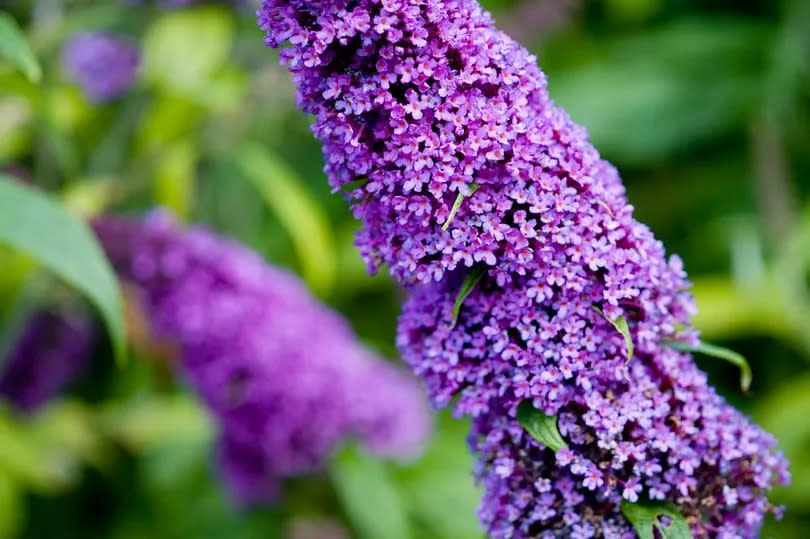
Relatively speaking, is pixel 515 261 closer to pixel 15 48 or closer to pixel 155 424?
pixel 15 48

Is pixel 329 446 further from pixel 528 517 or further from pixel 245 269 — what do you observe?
pixel 528 517

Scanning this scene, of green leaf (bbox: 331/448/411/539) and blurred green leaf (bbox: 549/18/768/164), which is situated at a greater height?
blurred green leaf (bbox: 549/18/768/164)

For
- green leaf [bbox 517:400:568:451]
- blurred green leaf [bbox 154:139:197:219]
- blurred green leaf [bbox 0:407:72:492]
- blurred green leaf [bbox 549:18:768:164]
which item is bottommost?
green leaf [bbox 517:400:568:451]

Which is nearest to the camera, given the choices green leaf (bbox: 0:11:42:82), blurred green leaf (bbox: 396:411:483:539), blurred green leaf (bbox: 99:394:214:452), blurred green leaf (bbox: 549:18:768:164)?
green leaf (bbox: 0:11:42:82)

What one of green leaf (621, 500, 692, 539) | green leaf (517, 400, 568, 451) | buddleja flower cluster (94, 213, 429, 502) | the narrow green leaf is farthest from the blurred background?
green leaf (621, 500, 692, 539)

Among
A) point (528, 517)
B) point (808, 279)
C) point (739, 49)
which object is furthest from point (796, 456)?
point (528, 517)

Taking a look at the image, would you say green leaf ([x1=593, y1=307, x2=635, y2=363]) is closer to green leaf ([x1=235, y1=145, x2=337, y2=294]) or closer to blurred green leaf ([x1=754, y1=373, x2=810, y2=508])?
green leaf ([x1=235, y1=145, x2=337, y2=294])

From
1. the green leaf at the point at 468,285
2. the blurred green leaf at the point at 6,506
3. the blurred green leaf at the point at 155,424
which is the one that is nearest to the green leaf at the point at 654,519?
the green leaf at the point at 468,285
